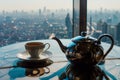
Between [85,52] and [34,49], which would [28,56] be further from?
[85,52]

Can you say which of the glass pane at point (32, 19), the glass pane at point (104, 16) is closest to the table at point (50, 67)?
the glass pane at point (32, 19)

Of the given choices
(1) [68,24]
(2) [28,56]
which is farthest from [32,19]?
(2) [28,56]

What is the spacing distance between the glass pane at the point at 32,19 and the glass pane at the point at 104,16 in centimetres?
22

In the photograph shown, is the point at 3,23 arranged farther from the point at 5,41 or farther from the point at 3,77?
the point at 3,77

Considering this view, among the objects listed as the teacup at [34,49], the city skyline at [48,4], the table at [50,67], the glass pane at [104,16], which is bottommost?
the table at [50,67]

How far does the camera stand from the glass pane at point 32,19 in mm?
1625

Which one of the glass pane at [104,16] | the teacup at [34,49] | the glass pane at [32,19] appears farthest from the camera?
the glass pane at [104,16]

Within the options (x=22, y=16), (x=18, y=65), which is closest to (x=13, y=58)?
(x=18, y=65)

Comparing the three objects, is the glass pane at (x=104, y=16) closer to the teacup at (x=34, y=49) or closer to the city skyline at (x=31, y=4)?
the city skyline at (x=31, y=4)

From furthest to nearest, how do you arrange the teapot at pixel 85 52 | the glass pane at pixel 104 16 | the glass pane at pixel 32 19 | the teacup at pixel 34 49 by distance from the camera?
the glass pane at pixel 104 16
the glass pane at pixel 32 19
the teacup at pixel 34 49
the teapot at pixel 85 52

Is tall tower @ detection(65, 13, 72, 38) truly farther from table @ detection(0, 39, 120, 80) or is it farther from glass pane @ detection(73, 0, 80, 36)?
table @ detection(0, 39, 120, 80)

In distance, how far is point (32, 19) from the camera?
169 cm

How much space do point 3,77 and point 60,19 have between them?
3.14 ft

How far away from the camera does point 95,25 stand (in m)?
1.82
